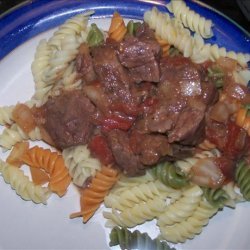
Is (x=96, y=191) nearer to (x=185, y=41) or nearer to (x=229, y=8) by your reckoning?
(x=185, y=41)

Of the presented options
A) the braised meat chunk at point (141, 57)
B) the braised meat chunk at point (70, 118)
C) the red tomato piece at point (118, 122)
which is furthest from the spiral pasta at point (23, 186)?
the braised meat chunk at point (141, 57)

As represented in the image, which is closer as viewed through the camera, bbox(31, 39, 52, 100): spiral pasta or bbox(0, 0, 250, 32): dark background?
bbox(31, 39, 52, 100): spiral pasta

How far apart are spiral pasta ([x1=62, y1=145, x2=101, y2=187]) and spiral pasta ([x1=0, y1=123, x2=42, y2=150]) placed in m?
0.30

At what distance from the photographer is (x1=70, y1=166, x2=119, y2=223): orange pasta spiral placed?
3.84 metres

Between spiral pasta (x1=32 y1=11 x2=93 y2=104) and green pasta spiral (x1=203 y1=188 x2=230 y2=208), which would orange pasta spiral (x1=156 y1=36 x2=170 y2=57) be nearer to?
spiral pasta (x1=32 y1=11 x2=93 y2=104)

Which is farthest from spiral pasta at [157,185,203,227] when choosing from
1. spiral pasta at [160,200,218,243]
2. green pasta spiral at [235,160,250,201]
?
green pasta spiral at [235,160,250,201]

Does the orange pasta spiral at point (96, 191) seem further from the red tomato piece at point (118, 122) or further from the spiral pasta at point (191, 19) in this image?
the spiral pasta at point (191, 19)

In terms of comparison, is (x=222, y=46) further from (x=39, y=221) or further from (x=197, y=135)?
(x=39, y=221)

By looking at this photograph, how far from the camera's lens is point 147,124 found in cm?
379

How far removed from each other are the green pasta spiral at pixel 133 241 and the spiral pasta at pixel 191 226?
82mm

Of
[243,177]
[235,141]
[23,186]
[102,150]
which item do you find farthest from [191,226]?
[23,186]

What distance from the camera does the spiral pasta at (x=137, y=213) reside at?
384cm

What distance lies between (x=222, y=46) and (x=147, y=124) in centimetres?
103

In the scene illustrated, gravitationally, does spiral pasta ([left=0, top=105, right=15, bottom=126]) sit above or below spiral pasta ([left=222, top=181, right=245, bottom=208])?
above
